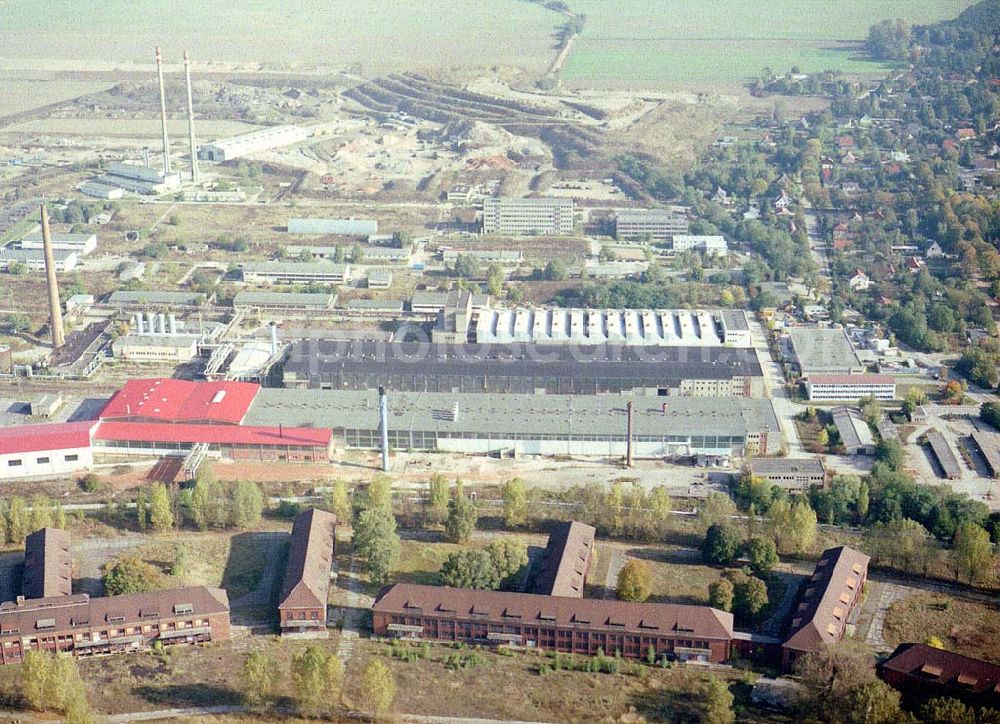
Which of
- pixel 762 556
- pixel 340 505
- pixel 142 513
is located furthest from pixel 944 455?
pixel 142 513

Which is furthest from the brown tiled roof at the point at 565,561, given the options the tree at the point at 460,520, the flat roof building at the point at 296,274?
the flat roof building at the point at 296,274

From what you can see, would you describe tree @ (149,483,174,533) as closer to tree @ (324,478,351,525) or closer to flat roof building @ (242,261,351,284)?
tree @ (324,478,351,525)

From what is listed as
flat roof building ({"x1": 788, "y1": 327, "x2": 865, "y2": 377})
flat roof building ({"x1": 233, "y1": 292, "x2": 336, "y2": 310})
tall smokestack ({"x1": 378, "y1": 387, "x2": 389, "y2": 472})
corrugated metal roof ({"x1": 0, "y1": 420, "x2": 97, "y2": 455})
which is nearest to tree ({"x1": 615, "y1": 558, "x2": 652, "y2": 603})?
tall smokestack ({"x1": 378, "y1": 387, "x2": 389, "y2": 472})

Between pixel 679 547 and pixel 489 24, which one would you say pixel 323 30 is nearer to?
pixel 489 24

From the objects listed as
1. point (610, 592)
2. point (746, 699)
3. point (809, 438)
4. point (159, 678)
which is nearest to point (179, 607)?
point (159, 678)

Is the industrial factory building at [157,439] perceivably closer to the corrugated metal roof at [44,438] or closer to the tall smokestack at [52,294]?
the corrugated metal roof at [44,438]

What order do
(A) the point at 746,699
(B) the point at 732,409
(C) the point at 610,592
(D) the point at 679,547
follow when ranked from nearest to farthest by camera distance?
(A) the point at 746,699
(C) the point at 610,592
(D) the point at 679,547
(B) the point at 732,409

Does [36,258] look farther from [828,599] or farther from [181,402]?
[828,599]
